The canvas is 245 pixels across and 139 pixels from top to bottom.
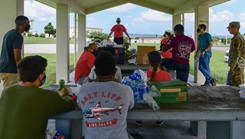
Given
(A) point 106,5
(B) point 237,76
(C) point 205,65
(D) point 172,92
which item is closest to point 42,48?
(A) point 106,5

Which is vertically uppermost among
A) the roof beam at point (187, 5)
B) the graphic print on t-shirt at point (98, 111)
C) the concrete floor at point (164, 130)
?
the roof beam at point (187, 5)

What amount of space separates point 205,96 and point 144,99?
2.27 feet

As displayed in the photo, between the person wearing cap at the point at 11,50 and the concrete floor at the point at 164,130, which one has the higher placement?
the person wearing cap at the point at 11,50

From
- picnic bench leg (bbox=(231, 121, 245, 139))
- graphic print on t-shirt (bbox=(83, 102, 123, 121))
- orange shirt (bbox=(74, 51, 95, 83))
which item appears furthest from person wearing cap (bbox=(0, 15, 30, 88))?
picnic bench leg (bbox=(231, 121, 245, 139))

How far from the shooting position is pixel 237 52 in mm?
4965

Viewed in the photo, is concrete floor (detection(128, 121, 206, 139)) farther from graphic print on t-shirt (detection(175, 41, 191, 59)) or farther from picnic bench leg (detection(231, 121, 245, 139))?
picnic bench leg (detection(231, 121, 245, 139))

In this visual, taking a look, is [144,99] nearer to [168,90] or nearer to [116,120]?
[168,90]

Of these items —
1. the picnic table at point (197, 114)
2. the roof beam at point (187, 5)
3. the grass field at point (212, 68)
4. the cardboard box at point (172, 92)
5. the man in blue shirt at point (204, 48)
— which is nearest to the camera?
the picnic table at point (197, 114)

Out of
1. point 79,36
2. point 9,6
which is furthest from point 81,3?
point 9,6

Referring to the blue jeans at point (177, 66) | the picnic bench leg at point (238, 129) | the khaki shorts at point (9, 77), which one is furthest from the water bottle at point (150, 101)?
the blue jeans at point (177, 66)

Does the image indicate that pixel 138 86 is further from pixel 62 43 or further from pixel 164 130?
pixel 62 43

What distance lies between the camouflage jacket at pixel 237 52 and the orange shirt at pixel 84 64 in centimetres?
238

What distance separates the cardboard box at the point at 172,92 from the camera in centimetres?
224

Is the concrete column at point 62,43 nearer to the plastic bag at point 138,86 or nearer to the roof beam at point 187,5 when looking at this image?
the roof beam at point 187,5
